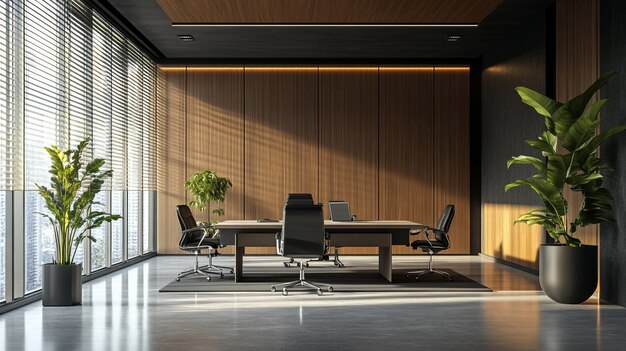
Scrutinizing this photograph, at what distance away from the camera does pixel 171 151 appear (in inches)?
540

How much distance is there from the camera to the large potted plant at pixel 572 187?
741 cm

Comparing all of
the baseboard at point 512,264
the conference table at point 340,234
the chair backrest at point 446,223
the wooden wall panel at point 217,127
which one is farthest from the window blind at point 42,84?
the baseboard at point 512,264

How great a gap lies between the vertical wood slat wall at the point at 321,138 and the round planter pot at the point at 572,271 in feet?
20.4

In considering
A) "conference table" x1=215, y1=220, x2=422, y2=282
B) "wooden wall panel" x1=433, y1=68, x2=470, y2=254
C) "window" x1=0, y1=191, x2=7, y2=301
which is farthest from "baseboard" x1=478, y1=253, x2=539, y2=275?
"window" x1=0, y1=191, x2=7, y2=301

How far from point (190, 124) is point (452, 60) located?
4.91 m

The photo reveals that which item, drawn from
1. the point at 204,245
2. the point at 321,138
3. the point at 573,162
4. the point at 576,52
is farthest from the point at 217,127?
the point at 573,162

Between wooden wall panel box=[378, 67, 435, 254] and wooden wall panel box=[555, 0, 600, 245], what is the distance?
4370 millimetres

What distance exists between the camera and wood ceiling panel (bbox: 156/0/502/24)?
9.38m

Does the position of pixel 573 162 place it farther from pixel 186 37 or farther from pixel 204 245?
pixel 186 37

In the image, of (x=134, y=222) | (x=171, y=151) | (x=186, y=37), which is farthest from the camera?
(x=171, y=151)

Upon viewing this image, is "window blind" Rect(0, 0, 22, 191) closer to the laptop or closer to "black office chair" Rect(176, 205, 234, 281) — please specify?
"black office chair" Rect(176, 205, 234, 281)

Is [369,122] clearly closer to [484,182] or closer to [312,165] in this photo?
[312,165]

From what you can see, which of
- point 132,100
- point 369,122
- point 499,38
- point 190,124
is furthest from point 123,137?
point 499,38

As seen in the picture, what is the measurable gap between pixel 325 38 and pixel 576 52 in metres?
4.22
